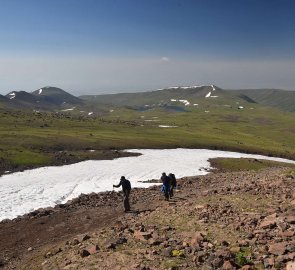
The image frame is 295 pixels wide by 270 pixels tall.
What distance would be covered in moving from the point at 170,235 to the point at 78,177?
37724mm

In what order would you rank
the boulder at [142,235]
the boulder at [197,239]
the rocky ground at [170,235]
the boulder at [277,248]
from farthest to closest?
the boulder at [142,235] < the boulder at [197,239] < the rocky ground at [170,235] < the boulder at [277,248]

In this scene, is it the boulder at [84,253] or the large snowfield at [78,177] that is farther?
the large snowfield at [78,177]

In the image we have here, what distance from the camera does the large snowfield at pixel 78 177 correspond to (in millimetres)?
43656

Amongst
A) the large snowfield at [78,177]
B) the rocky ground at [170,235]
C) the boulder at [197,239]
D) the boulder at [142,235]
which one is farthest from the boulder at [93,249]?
the large snowfield at [78,177]

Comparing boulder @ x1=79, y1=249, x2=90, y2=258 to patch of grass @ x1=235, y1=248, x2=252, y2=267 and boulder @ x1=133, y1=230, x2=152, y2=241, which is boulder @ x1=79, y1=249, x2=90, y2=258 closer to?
boulder @ x1=133, y1=230, x2=152, y2=241

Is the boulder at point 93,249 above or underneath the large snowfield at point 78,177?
above

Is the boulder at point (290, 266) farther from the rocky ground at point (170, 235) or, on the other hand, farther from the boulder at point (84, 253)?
the boulder at point (84, 253)

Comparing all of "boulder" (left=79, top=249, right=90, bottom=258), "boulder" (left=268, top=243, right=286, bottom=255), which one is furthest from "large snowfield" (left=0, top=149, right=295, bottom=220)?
"boulder" (left=268, top=243, right=286, bottom=255)

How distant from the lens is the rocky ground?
19.5 m

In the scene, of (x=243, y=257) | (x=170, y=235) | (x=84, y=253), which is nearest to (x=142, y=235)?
(x=170, y=235)

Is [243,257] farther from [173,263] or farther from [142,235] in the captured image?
[142,235]

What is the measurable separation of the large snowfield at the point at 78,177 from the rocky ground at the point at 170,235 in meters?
5.92

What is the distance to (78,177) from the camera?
198ft

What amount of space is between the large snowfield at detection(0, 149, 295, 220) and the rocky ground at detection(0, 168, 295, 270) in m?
5.92
